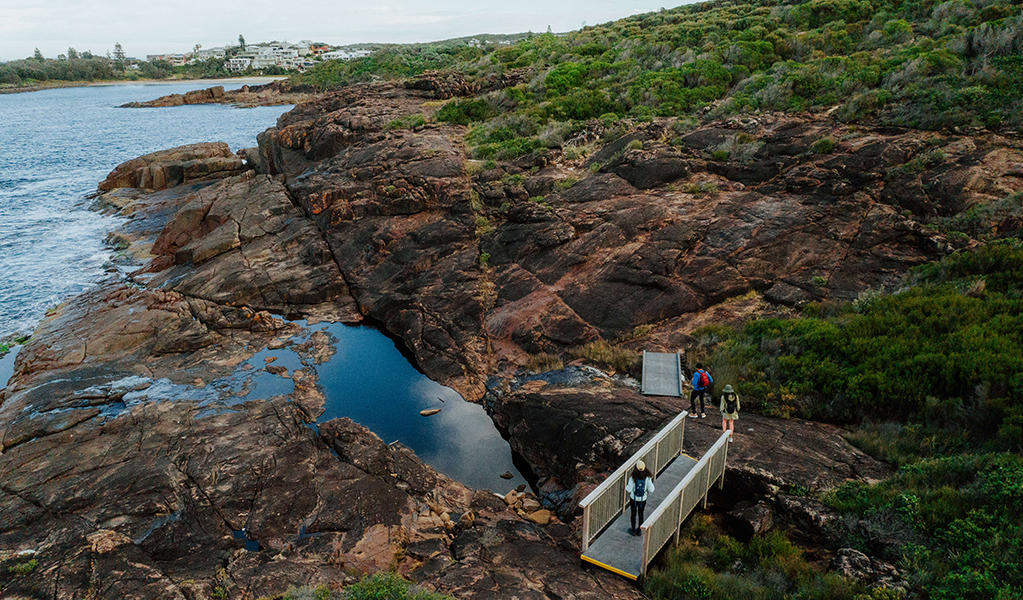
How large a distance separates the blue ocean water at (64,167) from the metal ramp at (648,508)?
24.4 m

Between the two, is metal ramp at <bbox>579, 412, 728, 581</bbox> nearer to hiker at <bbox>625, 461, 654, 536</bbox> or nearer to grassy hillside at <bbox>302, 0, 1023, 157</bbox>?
hiker at <bbox>625, 461, 654, 536</bbox>

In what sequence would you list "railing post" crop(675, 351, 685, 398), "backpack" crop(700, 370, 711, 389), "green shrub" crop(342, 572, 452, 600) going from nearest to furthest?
"green shrub" crop(342, 572, 452, 600)
"backpack" crop(700, 370, 711, 389)
"railing post" crop(675, 351, 685, 398)

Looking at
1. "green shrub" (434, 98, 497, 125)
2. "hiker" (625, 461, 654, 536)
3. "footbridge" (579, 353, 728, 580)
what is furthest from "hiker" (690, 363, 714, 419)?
"green shrub" (434, 98, 497, 125)

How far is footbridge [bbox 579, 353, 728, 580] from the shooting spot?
8.94m

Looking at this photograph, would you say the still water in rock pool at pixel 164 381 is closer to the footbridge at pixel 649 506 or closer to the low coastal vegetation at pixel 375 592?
the footbridge at pixel 649 506

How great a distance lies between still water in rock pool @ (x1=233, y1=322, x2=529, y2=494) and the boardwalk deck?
Answer: 408 centimetres

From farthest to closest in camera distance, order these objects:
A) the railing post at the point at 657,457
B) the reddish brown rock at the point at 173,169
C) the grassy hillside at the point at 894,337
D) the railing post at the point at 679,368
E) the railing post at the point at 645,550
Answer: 1. the reddish brown rock at the point at 173,169
2. the railing post at the point at 679,368
3. the railing post at the point at 657,457
4. the railing post at the point at 645,550
5. the grassy hillside at the point at 894,337

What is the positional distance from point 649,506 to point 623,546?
3.32 feet

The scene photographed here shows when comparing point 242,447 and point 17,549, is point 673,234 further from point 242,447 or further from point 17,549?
point 17,549

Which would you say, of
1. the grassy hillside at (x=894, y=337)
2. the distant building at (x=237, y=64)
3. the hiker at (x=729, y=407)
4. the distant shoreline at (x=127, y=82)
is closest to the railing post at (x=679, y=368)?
the grassy hillside at (x=894, y=337)

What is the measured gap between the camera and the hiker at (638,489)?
9250mm

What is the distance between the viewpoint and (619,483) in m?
9.98

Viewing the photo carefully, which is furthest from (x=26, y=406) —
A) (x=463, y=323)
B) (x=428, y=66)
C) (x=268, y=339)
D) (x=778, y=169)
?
(x=428, y=66)

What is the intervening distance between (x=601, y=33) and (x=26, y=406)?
1703 inches
